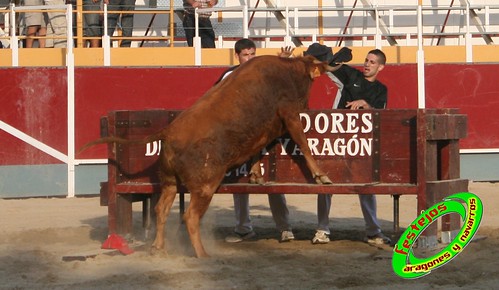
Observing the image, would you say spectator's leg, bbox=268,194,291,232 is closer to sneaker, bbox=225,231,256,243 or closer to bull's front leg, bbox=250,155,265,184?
sneaker, bbox=225,231,256,243

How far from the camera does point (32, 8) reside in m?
16.0

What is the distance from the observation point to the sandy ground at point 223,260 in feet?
27.6

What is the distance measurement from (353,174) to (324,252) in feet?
2.29

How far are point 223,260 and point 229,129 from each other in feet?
3.40

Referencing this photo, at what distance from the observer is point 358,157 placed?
1001cm

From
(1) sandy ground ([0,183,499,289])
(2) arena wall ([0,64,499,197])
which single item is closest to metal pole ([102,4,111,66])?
(2) arena wall ([0,64,499,197])

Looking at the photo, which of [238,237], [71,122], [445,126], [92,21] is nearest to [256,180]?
[238,237]

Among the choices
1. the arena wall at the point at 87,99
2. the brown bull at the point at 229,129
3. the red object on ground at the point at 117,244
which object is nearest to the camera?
the brown bull at the point at 229,129

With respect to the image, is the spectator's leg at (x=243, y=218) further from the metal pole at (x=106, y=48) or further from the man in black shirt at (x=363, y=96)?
the metal pole at (x=106, y=48)

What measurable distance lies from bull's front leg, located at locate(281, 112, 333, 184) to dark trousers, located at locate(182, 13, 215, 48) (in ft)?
24.9

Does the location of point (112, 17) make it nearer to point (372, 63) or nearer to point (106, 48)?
point (106, 48)

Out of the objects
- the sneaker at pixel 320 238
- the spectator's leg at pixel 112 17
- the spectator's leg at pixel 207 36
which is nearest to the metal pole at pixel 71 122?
the spectator's leg at pixel 112 17

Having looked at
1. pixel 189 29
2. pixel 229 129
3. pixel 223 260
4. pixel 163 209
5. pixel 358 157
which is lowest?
pixel 223 260

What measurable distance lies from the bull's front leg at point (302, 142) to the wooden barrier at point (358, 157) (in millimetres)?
94
